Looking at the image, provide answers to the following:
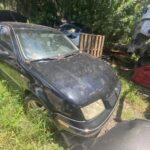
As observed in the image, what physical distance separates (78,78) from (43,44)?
1167 millimetres

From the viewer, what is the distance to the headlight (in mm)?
3788

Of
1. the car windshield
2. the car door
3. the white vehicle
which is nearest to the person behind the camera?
the car door

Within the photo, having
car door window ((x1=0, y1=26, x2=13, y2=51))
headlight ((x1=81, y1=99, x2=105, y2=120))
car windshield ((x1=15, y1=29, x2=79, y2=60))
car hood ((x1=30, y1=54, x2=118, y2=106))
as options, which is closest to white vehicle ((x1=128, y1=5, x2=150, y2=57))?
car windshield ((x1=15, y1=29, x2=79, y2=60))

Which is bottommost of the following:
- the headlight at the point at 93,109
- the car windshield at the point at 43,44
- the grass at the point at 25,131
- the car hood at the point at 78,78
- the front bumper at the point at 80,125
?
the grass at the point at 25,131

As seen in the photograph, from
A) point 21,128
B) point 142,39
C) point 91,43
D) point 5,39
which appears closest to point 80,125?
point 21,128

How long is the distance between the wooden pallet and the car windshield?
2.57 metres

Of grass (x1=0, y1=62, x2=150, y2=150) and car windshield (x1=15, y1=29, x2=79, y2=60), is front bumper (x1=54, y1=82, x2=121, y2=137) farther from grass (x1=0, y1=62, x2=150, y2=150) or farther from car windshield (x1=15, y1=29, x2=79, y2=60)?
car windshield (x1=15, y1=29, x2=79, y2=60)

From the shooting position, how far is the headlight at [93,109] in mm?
3788

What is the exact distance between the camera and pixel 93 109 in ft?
12.8

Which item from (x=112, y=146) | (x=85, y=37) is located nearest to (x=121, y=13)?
(x=85, y=37)

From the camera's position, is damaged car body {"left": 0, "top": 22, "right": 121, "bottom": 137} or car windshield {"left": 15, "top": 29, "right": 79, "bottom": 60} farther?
car windshield {"left": 15, "top": 29, "right": 79, "bottom": 60}

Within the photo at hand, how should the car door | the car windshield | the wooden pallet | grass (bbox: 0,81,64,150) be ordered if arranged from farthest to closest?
the wooden pallet < the car windshield < the car door < grass (bbox: 0,81,64,150)

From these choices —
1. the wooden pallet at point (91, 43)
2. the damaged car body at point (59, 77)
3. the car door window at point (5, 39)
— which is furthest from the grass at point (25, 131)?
the wooden pallet at point (91, 43)

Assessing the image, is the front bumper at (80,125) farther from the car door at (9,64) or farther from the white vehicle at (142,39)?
the white vehicle at (142,39)
